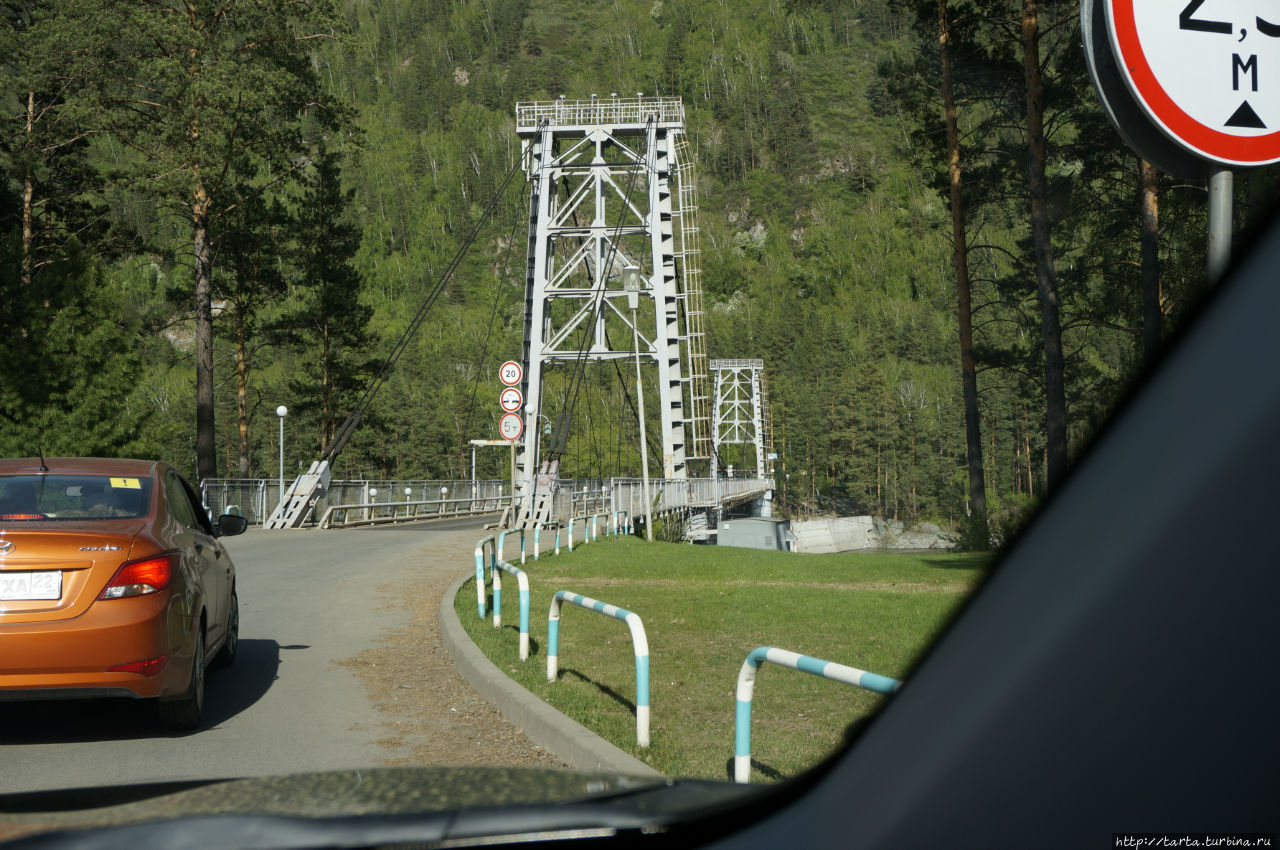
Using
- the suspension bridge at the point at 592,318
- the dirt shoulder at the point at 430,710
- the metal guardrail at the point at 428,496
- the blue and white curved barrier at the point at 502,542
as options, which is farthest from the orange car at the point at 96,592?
the suspension bridge at the point at 592,318

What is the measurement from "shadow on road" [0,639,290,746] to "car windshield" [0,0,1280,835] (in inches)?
2.1

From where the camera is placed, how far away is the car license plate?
6059 mm

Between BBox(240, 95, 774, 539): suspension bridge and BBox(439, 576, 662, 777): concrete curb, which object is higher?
BBox(240, 95, 774, 539): suspension bridge

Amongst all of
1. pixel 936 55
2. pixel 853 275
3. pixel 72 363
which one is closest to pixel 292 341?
pixel 72 363

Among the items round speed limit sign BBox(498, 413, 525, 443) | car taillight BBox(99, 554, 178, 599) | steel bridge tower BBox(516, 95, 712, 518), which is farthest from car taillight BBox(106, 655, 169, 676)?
steel bridge tower BBox(516, 95, 712, 518)

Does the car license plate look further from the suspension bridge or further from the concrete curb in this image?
the suspension bridge

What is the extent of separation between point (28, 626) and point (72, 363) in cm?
2893

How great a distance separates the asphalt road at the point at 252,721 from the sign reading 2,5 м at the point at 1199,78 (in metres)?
4.38

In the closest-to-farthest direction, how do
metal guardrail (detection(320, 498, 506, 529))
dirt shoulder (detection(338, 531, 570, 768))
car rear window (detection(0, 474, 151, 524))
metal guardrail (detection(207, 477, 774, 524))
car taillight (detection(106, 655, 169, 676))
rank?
car taillight (detection(106, 655, 169, 676)), dirt shoulder (detection(338, 531, 570, 768)), car rear window (detection(0, 474, 151, 524)), metal guardrail (detection(207, 477, 774, 524)), metal guardrail (detection(320, 498, 506, 529))

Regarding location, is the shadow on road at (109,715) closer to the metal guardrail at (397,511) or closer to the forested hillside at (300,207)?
the forested hillside at (300,207)

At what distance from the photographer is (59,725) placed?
23.2 feet

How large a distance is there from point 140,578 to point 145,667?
1.60ft

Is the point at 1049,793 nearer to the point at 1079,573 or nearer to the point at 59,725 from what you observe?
the point at 1079,573

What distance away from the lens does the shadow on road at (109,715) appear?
6801mm
